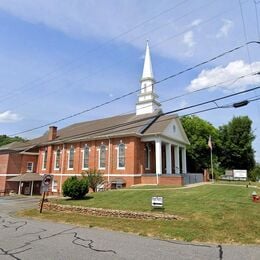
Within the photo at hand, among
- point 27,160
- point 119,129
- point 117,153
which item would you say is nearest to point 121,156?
point 117,153

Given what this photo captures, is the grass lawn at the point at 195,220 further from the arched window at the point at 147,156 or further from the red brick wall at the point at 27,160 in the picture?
the red brick wall at the point at 27,160

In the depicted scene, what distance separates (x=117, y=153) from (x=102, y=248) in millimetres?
21750

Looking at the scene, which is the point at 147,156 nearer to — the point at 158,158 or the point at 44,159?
the point at 158,158

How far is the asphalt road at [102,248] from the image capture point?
26.0ft

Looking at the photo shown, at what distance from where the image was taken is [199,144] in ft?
155

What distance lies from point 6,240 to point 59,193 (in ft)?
83.8

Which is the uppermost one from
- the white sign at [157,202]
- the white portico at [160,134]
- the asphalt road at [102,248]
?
the white portico at [160,134]

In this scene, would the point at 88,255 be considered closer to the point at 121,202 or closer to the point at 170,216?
the point at 170,216

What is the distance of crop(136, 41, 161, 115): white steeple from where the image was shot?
115ft

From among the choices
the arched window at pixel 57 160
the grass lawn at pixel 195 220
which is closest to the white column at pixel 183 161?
the arched window at pixel 57 160

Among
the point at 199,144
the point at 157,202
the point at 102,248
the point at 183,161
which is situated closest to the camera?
the point at 102,248

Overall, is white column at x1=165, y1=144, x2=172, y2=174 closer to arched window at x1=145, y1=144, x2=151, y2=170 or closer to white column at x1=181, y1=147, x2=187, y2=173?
arched window at x1=145, y1=144, x2=151, y2=170

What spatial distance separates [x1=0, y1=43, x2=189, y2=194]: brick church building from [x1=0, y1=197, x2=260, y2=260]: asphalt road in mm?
14839

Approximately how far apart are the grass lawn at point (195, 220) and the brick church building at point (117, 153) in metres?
9.30
